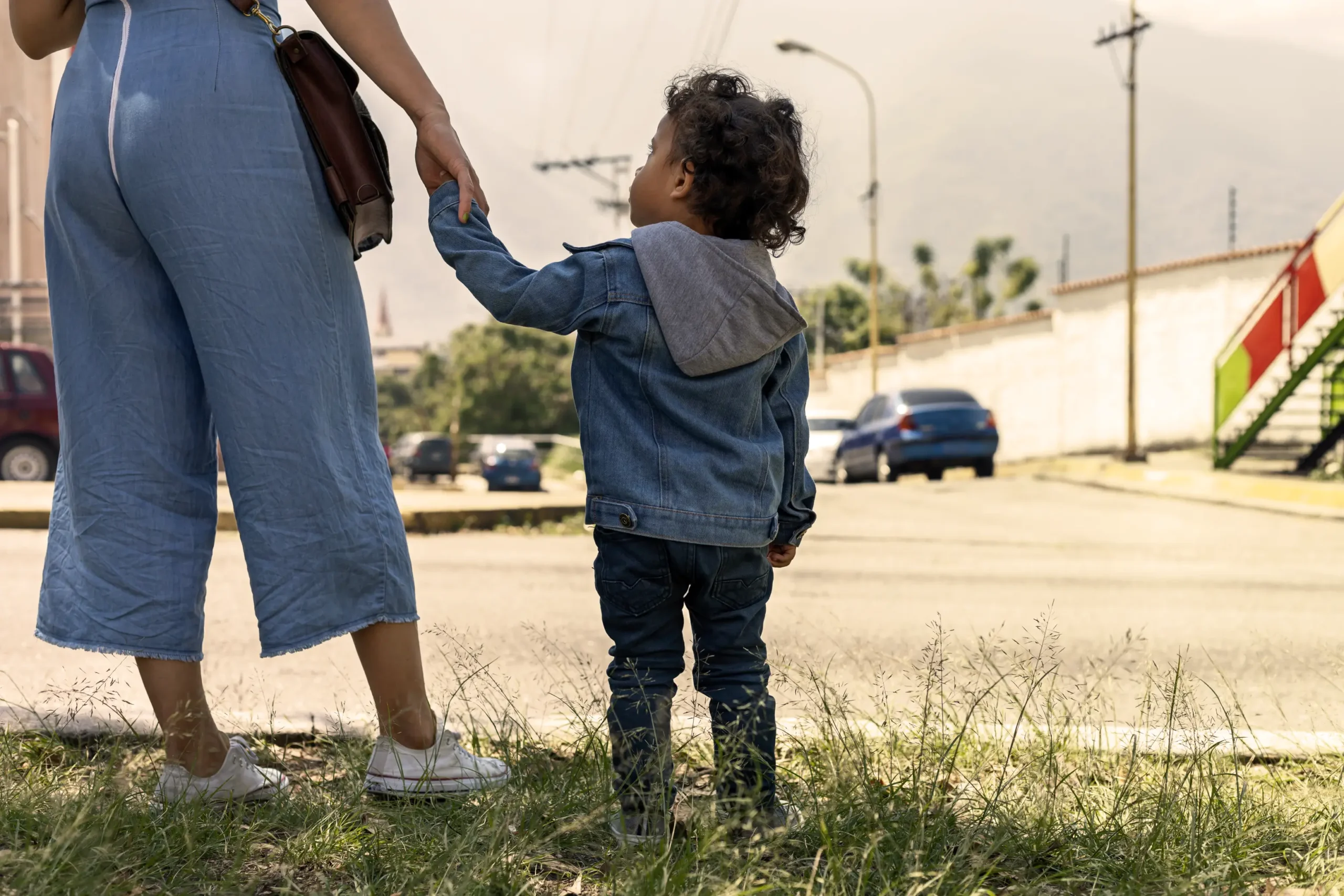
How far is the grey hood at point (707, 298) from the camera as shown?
222 cm

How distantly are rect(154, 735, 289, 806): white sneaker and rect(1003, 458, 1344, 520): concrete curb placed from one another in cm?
1012

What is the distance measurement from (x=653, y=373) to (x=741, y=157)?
0.44 m

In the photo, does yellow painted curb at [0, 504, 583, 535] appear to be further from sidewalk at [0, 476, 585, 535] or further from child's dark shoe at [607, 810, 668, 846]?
child's dark shoe at [607, 810, 668, 846]

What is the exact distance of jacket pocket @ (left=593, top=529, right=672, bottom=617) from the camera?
86.7 inches

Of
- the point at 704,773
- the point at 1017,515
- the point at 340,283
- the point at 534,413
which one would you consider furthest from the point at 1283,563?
the point at 534,413

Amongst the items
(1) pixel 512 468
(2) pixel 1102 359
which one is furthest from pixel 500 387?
(2) pixel 1102 359

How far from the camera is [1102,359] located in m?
26.5

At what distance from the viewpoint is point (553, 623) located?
4938mm

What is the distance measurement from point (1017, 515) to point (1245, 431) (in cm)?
660

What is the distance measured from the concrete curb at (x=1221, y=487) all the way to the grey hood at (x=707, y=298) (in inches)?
377

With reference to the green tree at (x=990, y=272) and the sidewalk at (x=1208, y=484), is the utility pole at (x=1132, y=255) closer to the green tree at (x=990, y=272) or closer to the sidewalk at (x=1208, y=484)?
the sidewalk at (x=1208, y=484)

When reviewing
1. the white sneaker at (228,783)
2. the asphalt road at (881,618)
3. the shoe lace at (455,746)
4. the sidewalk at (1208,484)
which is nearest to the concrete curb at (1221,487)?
the sidewalk at (1208,484)

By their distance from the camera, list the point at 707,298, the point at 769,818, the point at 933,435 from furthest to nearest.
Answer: the point at 933,435, the point at 707,298, the point at 769,818

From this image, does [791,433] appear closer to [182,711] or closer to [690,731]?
[690,731]
